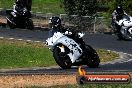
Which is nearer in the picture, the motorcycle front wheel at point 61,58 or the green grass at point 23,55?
the motorcycle front wheel at point 61,58

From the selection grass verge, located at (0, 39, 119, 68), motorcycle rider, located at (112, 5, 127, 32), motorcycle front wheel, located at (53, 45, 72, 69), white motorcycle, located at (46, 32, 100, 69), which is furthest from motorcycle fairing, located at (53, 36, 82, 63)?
motorcycle rider, located at (112, 5, 127, 32)

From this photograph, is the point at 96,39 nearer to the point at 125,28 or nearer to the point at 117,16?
the point at 117,16

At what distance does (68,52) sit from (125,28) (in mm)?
10678

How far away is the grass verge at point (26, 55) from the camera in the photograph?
20922 millimetres

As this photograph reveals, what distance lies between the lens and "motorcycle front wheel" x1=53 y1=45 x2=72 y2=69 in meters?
17.9

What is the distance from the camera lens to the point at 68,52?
18188 mm

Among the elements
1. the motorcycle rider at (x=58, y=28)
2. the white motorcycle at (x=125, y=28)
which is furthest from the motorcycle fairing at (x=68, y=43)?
the white motorcycle at (x=125, y=28)

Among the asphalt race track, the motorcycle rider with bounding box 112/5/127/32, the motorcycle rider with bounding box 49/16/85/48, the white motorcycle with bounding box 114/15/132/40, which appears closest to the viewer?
the motorcycle rider with bounding box 49/16/85/48

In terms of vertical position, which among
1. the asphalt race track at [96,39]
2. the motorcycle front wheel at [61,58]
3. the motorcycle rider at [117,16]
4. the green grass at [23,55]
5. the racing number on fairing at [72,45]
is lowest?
the asphalt race track at [96,39]

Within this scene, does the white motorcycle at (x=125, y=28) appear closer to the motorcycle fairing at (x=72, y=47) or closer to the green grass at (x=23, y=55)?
the green grass at (x=23, y=55)

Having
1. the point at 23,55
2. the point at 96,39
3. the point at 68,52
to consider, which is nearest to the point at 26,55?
the point at 23,55

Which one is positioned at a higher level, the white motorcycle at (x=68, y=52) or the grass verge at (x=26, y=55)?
the white motorcycle at (x=68, y=52)

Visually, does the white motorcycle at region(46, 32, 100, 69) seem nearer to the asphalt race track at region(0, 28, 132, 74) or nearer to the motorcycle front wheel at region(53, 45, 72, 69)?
the motorcycle front wheel at region(53, 45, 72, 69)

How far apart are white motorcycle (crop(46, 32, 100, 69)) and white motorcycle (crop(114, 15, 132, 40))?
10.1 m
